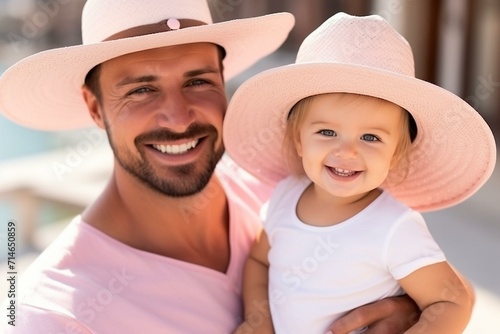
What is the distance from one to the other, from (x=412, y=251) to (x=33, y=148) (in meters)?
10.3

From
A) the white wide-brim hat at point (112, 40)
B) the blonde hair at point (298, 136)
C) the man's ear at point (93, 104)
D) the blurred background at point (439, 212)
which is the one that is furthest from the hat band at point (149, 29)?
the blurred background at point (439, 212)

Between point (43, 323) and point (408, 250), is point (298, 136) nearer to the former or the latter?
point (408, 250)

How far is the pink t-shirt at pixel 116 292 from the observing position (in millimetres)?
1767

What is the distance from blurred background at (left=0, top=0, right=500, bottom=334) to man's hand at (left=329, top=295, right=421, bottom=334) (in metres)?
2.09

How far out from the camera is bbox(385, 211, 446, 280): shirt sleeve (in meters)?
1.71

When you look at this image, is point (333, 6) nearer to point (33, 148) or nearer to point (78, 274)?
point (33, 148)

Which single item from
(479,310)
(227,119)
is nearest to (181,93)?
(227,119)

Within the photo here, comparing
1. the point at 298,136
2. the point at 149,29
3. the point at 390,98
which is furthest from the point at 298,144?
the point at 149,29

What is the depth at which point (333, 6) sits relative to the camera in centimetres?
976

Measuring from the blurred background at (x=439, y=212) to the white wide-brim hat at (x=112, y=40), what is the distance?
2201mm

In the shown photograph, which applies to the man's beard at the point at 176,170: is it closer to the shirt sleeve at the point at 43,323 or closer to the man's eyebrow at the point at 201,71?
the man's eyebrow at the point at 201,71

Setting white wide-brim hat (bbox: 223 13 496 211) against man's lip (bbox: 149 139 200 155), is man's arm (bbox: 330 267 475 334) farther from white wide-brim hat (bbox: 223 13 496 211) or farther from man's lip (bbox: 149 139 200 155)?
man's lip (bbox: 149 139 200 155)

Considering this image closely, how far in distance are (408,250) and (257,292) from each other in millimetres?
460

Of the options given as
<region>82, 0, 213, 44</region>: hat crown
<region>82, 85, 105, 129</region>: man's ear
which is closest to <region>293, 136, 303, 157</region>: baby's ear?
<region>82, 0, 213, 44</region>: hat crown
